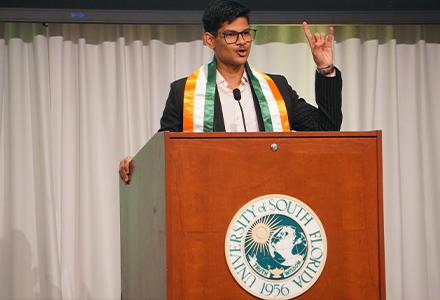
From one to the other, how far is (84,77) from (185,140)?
2663 mm

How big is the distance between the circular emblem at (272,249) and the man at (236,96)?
2.12 ft

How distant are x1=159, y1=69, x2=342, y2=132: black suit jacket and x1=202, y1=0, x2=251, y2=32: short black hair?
252 mm

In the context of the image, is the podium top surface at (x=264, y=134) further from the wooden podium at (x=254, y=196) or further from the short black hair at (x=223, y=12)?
the short black hair at (x=223, y=12)

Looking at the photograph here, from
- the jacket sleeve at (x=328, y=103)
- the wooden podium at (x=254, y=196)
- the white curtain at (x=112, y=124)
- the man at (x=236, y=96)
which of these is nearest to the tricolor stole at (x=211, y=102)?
the man at (x=236, y=96)

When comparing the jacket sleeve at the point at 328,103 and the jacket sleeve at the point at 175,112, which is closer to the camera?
the jacket sleeve at the point at 328,103

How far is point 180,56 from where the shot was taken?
3490mm

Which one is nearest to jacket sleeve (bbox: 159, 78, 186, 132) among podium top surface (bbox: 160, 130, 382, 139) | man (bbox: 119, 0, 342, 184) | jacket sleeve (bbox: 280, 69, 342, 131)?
man (bbox: 119, 0, 342, 184)

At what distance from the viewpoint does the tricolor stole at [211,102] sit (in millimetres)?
1642

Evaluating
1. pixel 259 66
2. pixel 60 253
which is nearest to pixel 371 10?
pixel 259 66

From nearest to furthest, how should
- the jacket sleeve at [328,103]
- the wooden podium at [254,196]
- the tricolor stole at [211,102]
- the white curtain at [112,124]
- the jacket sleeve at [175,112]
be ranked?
the wooden podium at [254,196] < the jacket sleeve at [328,103] < the tricolor stole at [211,102] < the jacket sleeve at [175,112] < the white curtain at [112,124]

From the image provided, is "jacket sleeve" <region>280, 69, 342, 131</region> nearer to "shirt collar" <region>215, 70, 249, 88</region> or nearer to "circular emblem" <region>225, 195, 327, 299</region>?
"shirt collar" <region>215, 70, 249, 88</region>

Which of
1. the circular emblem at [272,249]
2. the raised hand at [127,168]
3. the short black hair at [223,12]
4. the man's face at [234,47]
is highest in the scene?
the short black hair at [223,12]

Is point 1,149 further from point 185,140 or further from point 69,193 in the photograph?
point 185,140

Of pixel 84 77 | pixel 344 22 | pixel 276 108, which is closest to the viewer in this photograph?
pixel 276 108
